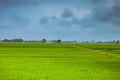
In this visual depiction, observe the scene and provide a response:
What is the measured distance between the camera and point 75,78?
16.1 meters

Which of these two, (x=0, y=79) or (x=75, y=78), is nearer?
(x=0, y=79)

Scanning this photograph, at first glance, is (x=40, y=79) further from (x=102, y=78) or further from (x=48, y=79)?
(x=102, y=78)

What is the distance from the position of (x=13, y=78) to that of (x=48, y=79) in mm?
1677

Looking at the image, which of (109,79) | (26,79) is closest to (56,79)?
(26,79)

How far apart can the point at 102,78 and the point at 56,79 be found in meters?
2.24

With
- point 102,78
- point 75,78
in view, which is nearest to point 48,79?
point 75,78

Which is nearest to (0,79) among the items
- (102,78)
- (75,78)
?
(75,78)

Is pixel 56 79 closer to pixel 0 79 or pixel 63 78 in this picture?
pixel 63 78

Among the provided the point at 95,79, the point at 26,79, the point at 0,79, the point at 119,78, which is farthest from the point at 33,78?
the point at 119,78

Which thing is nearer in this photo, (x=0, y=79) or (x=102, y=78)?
(x=0, y=79)

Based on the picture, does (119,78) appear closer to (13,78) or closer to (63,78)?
(63,78)

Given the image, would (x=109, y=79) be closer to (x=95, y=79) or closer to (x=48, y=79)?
(x=95, y=79)

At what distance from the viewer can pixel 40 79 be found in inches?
614

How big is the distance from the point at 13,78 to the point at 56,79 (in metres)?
2.04
